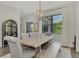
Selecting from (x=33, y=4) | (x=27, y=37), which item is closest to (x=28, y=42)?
(x=27, y=37)

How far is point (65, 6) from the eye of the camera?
243 cm

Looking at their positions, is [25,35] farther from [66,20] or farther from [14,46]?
[66,20]

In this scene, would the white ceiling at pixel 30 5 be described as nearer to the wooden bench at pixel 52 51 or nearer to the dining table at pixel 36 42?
the dining table at pixel 36 42

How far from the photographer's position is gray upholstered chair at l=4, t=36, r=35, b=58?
2079mm

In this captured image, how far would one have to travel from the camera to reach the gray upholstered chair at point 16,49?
81.9 inches

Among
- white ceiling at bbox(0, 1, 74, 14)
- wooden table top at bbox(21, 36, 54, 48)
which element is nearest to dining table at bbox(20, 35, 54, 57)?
wooden table top at bbox(21, 36, 54, 48)

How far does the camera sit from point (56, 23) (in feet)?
7.93

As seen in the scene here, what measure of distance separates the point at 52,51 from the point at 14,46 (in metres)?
0.84

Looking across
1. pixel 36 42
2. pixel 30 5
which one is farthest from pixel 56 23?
pixel 30 5

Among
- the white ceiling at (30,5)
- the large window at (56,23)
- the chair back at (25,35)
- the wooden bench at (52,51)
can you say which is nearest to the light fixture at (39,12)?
the white ceiling at (30,5)

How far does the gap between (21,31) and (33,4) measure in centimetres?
67

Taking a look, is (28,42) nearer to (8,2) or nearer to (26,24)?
(26,24)

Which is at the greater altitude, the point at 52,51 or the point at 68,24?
the point at 68,24

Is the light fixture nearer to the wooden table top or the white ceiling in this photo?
the white ceiling
